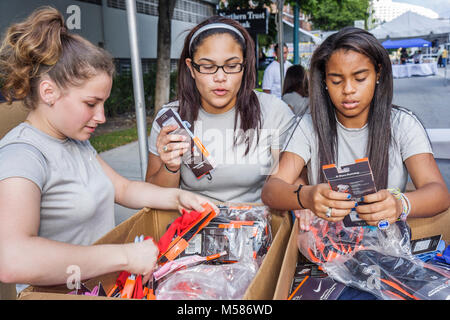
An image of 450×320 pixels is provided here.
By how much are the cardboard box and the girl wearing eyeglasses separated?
264 millimetres

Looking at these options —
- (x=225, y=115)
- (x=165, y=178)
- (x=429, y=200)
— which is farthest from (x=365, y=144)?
(x=165, y=178)

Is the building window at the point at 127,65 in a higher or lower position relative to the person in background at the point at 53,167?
higher

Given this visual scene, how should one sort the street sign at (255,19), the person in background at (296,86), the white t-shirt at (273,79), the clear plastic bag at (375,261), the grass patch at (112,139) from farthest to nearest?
1. the street sign at (255,19)
2. the grass patch at (112,139)
3. the white t-shirt at (273,79)
4. the person in background at (296,86)
5. the clear plastic bag at (375,261)

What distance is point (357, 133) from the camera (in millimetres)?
1687

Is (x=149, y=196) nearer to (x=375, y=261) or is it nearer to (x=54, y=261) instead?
(x=54, y=261)

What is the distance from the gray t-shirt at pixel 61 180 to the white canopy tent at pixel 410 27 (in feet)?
28.0

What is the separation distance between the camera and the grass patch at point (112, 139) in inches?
282

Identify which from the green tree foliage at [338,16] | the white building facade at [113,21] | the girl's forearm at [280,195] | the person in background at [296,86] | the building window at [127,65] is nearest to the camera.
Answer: the girl's forearm at [280,195]

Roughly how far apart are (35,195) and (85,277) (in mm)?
256

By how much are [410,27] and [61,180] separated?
10295mm

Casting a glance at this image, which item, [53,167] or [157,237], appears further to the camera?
[157,237]

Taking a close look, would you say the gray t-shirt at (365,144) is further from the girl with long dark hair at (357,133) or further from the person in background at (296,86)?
the person in background at (296,86)

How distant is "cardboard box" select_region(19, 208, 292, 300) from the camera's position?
0.91m

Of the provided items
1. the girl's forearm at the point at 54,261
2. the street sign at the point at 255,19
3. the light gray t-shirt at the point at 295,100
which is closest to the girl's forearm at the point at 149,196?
the girl's forearm at the point at 54,261
